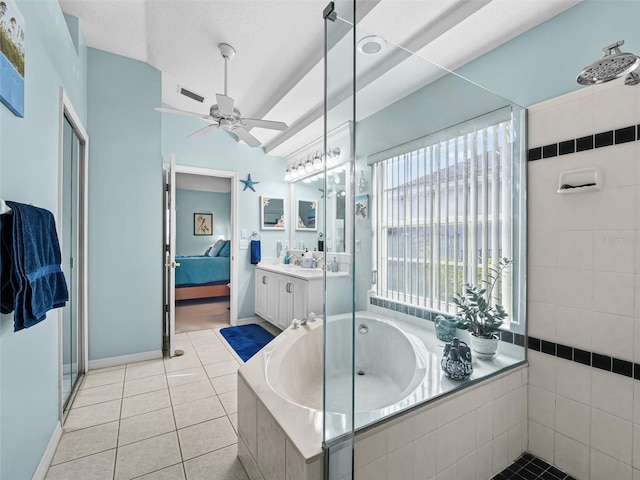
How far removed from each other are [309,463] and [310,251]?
330 cm

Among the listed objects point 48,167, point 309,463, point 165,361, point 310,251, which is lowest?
point 165,361

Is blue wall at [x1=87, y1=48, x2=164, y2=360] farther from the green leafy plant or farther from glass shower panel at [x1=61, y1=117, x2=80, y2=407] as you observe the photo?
the green leafy plant

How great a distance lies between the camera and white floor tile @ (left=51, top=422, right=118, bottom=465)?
67.8 inches

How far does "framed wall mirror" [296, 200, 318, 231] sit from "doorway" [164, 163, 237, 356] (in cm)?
95

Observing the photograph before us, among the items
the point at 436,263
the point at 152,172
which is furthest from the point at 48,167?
the point at 436,263

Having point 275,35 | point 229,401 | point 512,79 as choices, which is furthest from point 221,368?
point 512,79

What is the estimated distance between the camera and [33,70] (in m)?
1.47

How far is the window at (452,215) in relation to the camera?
5.88ft

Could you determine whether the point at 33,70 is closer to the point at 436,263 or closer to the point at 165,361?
the point at 436,263

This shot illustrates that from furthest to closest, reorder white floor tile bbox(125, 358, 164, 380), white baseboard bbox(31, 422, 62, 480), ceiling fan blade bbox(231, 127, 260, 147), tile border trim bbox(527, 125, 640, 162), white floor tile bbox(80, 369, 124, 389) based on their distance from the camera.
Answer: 1. ceiling fan blade bbox(231, 127, 260, 147)
2. white floor tile bbox(125, 358, 164, 380)
3. white floor tile bbox(80, 369, 124, 389)
4. white baseboard bbox(31, 422, 62, 480)
5. tile border trim bbox(527, 125, 640, 162)

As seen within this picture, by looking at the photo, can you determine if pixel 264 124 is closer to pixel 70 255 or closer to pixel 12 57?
pixel 12 57

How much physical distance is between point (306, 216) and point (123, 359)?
2818 millimetres

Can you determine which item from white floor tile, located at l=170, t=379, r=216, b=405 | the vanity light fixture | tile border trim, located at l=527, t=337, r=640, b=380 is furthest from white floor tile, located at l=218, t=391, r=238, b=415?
the vanity light fixture

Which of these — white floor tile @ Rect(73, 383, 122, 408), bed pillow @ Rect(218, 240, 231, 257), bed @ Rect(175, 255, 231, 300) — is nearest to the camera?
white floor tile @ Rect(73, 383, 122, 408)
